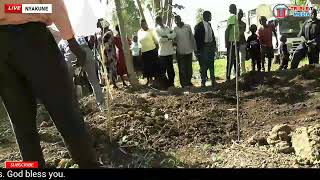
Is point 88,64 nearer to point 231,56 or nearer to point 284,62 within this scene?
point 231,56

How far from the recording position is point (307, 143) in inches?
81.4

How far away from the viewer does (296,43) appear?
2.83 meters

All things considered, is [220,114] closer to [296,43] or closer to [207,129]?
[207,129]

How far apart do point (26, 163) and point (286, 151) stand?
3.52 ft

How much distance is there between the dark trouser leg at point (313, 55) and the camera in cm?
248

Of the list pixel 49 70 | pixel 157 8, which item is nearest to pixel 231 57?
pixel 157 8

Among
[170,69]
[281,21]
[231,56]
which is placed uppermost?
[281,21]

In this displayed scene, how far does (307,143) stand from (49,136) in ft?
3.51

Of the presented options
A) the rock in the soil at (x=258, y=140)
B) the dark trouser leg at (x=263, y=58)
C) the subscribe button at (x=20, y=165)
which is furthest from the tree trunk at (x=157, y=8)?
the subscribe button at (x=20, y=165)
